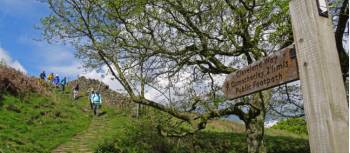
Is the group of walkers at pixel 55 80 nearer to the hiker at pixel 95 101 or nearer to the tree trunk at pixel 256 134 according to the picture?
the hiker at pixel 95 101

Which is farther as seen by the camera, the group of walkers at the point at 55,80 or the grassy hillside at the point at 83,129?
the group of walkers at the point at 55,80

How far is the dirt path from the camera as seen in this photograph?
1958cm

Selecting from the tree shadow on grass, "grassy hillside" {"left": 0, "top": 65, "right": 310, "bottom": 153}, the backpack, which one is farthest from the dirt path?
the backpack

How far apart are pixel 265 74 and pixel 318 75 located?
0.63m

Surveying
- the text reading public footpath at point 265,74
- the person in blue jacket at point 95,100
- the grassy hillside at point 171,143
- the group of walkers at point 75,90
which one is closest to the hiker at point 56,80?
the group of walkers at point 75,90

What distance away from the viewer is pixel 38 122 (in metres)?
24.1

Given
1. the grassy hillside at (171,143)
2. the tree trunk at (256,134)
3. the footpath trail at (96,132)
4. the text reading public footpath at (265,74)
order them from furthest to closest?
the footpath trail at (96,132) → the grassy hillside at (171,143) → the tree trunk at (256,134) → the text reading public footpath at (265,74)

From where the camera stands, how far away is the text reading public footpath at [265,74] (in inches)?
154

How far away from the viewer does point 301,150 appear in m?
21.1

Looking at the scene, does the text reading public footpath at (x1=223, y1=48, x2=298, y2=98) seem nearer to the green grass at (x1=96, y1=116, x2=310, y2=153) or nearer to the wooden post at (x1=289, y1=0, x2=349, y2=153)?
the wooden post at (x1=289, y1=0, x2=349, y2=153)

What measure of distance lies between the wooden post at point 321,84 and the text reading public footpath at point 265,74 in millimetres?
150

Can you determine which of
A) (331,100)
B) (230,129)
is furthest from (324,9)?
(230,129)

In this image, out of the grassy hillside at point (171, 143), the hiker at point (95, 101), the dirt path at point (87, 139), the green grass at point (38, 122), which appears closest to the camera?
the grassy hillside at point (171, 143)

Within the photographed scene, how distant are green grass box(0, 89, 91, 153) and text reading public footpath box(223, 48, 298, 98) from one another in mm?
14460
